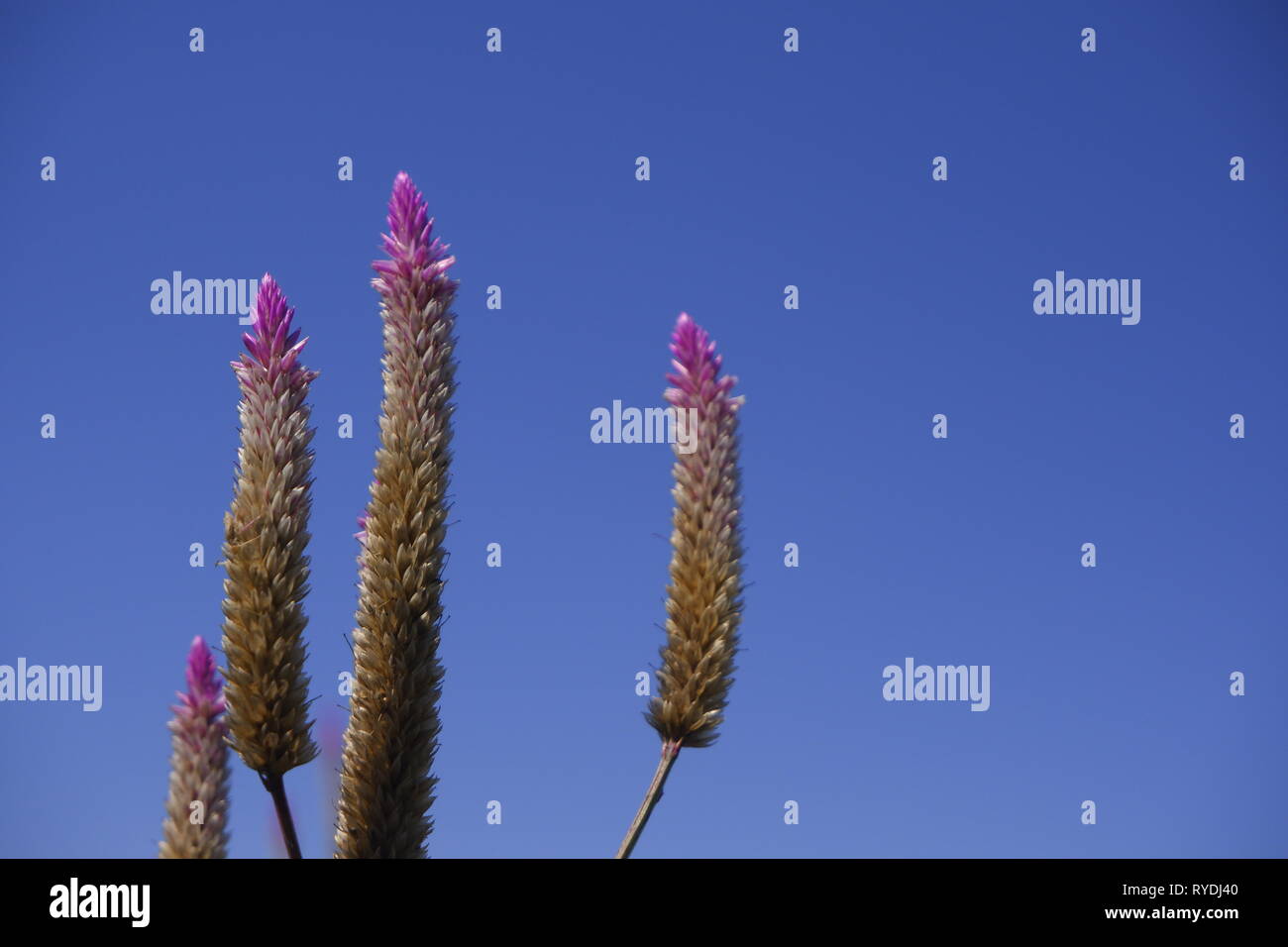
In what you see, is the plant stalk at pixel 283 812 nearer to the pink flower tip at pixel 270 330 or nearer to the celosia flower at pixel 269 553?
the celosia flower at pixel 269 553

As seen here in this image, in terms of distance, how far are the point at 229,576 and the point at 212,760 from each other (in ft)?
1.77

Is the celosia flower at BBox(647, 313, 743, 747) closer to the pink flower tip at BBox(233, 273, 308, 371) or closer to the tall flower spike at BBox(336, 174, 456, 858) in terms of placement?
the tall flower spike at BBox(336, 174, 456, 858)

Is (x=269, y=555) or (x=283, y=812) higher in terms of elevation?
(x=269, y=555)

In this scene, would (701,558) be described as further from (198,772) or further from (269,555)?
(198,772)

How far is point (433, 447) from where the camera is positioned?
3701mm

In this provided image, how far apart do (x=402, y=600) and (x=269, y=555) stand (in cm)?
48

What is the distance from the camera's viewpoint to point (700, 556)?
3.64m
